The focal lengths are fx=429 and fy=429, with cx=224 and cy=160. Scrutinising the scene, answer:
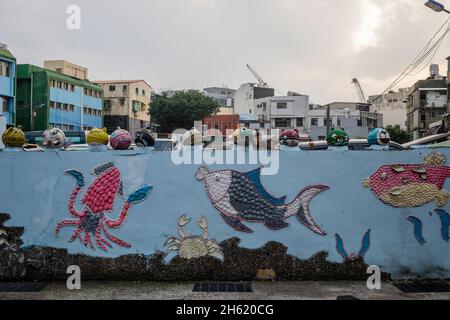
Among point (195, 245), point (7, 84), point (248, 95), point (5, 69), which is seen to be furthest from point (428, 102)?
point (195, 245)

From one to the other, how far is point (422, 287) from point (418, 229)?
91 cm

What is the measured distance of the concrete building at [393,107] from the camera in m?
76.8

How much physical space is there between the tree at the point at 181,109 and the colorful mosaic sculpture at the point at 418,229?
48.6 metres

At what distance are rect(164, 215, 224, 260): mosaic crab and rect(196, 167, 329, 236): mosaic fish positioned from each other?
16.4 inches

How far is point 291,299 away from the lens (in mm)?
6109

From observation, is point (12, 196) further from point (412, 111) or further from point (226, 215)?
point (412, 111)

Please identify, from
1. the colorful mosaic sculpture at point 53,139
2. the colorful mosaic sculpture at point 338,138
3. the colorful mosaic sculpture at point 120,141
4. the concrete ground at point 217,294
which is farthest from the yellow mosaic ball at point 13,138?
the colorful mosaic sculpture at point 338,138

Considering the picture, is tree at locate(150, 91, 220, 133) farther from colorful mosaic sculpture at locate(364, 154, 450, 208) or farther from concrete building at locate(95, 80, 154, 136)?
colorful mosaic sculpture at locate(364, 154, 450, 208)

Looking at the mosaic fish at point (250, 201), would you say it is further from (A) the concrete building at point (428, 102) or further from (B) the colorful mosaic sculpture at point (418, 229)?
(A) the concrete building at point (428, 102)

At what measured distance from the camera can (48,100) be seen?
4338 centimetres

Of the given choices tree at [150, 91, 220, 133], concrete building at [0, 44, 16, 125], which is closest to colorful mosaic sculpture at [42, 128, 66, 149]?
concrete building at [0, 44, 16, 125]

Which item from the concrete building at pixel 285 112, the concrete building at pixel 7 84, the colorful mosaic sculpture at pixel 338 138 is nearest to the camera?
the colorful mosaic sculpture at pixel 338 138
